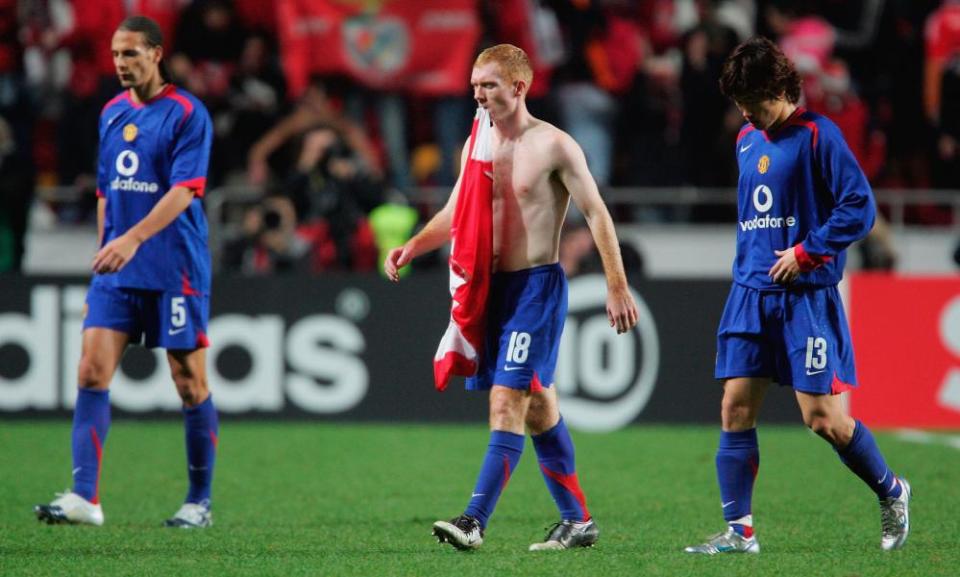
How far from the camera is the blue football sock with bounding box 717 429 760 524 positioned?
22.8 ft

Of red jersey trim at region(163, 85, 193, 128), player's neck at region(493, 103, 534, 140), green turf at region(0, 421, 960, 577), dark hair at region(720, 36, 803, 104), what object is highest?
dark hair at region(720, 36, 803, 104)

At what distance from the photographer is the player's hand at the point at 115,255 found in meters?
7.58

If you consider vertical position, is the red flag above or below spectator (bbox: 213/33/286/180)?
below

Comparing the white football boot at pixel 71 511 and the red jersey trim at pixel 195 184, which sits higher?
the red jersey trim at pixel 195 184

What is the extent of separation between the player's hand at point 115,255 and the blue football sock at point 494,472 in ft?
6.55

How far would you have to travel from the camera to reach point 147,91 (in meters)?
8.05

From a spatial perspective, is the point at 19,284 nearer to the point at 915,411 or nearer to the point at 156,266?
the point at 156,266

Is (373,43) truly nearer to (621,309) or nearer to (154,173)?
(154,173)

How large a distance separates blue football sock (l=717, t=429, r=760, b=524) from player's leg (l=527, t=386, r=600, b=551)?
1.95 feet

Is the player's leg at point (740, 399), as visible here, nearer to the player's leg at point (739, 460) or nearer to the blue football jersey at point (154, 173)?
the player's leg at point (739, 460)

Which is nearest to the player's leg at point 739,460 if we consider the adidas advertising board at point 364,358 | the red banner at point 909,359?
the adidas advertising board at point 364,358

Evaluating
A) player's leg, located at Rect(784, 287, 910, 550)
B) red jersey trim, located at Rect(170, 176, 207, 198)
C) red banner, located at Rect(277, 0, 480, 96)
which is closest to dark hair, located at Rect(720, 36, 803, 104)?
player's leg, located at Rect(784, 287, 910, 550)

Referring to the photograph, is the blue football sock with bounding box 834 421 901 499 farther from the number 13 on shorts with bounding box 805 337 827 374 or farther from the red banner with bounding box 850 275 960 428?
the red banner with bounding box 850 275 960 428

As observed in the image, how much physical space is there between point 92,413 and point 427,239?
78.2 inches
